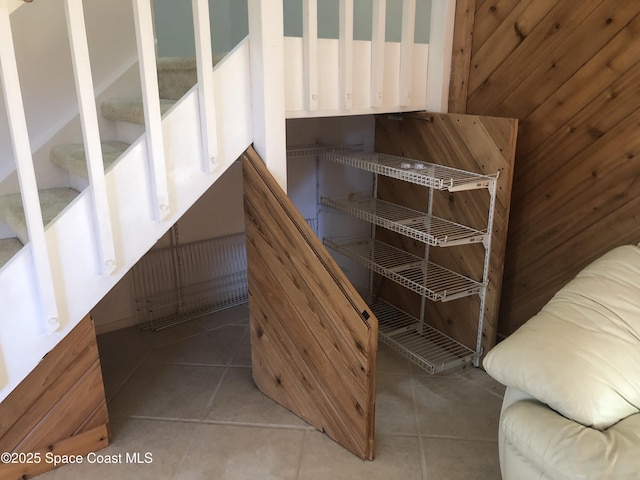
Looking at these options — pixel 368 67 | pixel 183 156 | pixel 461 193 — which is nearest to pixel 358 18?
pixel 368 67

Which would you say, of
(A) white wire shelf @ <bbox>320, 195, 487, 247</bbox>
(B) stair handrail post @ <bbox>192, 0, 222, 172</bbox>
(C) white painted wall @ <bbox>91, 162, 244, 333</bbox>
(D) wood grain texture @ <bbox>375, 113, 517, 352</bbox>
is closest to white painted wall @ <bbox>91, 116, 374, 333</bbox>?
(C) white painted wall @ <bbox>91, 162, 244, 333</bbox>

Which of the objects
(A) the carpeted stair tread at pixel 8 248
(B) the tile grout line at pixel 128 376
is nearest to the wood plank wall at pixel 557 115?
(B) the tile grout line at pixel 128 376

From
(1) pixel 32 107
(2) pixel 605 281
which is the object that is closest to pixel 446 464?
(2) pixel 605 281

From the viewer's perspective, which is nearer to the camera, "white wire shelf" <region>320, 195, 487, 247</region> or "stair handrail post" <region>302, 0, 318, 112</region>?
"stair handrail post" <region>302, 0, 318, 112</region>

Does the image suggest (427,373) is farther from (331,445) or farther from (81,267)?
(81,267)

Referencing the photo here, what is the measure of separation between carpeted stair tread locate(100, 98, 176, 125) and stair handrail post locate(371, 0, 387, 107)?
88cm

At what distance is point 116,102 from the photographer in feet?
7.54

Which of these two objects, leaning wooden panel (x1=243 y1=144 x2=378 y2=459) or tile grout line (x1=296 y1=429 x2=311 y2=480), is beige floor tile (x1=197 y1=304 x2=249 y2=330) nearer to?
leaning wooden panel (x1=243 y1=144 x2=378 y2=459)

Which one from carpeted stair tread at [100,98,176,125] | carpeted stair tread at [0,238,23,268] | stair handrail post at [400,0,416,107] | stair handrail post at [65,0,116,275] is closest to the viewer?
stair handrail post at [65,0,116,275]

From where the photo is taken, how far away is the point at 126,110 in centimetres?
212

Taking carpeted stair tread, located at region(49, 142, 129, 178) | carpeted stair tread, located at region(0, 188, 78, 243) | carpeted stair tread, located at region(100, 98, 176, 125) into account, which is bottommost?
carpeted stair tread, located at region(0, 188, 78, 243)

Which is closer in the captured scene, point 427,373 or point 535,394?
point 535,394

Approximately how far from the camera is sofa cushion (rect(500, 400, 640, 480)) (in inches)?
47.4

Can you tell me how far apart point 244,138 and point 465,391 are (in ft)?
4.72
